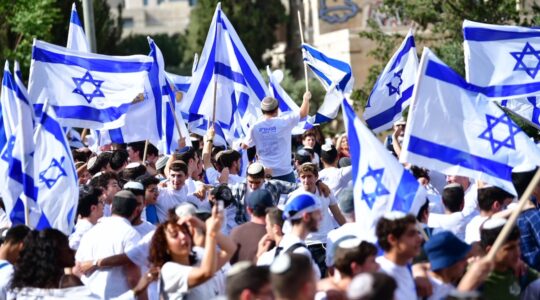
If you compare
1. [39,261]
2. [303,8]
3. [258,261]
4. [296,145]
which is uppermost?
[39,261]

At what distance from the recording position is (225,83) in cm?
1519

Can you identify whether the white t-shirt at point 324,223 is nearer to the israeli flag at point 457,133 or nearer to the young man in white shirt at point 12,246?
the israeli flag at point 457,133

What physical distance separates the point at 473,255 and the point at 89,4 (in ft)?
38.8

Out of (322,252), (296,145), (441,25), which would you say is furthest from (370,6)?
(322,252)

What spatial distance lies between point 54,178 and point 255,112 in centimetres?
572

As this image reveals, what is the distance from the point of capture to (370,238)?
28.1 ft

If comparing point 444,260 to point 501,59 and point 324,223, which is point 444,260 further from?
point 501,59

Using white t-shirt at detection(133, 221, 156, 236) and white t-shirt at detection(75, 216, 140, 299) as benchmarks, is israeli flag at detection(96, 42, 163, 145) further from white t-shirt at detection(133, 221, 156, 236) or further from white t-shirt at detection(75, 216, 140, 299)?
white t-shirt at detection(75, 216, 140, 299)

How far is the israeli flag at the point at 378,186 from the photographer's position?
8.68 m

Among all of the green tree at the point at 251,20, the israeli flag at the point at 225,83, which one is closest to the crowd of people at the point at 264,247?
the israeli flag at the point at 225,83

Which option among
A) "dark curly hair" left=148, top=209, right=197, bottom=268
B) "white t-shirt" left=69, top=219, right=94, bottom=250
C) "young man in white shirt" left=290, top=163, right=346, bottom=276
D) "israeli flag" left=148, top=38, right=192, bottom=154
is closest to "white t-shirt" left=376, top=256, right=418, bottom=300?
"dark curly hair" left=148, top=209, right=197, bottom=268

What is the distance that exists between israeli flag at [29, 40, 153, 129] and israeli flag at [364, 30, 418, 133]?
2.93m

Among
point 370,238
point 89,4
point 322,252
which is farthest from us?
point 89,4

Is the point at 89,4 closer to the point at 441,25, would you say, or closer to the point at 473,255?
the point at 441,25
